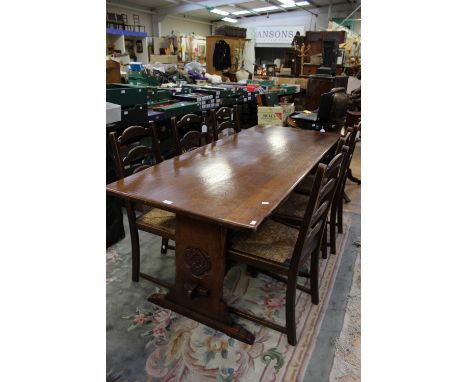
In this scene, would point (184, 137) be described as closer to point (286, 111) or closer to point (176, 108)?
point (176, 108)

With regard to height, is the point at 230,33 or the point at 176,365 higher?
the point at 230,33

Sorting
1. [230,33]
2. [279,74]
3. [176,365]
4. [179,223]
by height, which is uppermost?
[230,33]

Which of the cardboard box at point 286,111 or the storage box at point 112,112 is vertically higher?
the cardboard box at point 286,111

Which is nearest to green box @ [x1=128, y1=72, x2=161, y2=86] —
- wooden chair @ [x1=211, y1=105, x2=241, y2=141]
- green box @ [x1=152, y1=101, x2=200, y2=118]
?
green box @ [x1=152, y1=101, x2=200, y2=118]

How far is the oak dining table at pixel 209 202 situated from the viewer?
136cm

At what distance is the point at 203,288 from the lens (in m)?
→ 1.68

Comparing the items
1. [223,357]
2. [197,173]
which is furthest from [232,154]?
[223,357]

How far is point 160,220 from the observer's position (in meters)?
1.86

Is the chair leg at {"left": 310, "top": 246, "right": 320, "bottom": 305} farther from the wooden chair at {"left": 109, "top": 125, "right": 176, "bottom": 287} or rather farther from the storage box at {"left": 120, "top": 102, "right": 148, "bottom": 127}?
the storage box at {"left": 120, "top": 102, "right": 148, "bottom": 127}

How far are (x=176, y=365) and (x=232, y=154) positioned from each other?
1.25 meters

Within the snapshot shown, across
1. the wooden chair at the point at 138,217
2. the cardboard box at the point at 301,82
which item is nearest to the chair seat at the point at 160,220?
the wooden chair at the point at 138,217

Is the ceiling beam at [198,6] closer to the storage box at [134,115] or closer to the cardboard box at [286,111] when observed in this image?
the cardboard box at [286,111]
